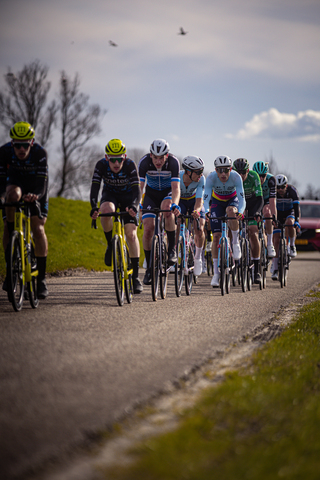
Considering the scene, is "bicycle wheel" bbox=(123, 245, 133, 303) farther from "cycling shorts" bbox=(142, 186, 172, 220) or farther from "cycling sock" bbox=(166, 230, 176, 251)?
"cycling shorts" bbox=(142, 186, 172, 220)

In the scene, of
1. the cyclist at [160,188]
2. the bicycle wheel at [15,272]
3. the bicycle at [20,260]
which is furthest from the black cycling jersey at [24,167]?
the cyclist at [160,188]

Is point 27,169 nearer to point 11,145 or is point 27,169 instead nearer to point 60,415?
point 11,145

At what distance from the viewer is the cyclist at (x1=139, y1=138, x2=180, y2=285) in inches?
333

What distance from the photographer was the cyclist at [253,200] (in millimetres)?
11070

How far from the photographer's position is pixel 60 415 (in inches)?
120

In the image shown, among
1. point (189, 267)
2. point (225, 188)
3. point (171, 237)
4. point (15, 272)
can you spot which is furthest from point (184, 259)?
point (15, 272)

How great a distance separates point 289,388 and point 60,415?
5.11 feet

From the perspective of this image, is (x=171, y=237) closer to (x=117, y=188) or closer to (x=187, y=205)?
(x=117, y=188)

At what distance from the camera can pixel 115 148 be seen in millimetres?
7691

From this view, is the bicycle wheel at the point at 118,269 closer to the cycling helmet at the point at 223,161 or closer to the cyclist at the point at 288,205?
the cycling helmet at the point at 223,161

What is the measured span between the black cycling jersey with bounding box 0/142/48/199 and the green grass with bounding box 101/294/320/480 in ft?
13.6

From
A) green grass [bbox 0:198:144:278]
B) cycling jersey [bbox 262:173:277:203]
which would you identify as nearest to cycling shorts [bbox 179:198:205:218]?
cycling jersey [bbox 262:173:277:203]

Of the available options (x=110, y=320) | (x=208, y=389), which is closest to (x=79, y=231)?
(x=110, y=320)

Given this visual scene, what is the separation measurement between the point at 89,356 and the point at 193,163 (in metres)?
6.37
